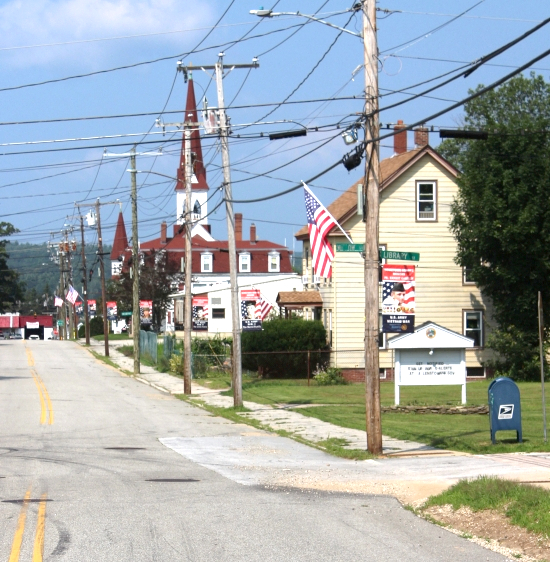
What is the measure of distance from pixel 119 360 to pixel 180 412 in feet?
91.4

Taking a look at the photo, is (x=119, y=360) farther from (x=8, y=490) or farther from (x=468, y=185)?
(x=8, y=490)

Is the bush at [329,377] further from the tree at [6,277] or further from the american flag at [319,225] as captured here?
the tree at [6,277]

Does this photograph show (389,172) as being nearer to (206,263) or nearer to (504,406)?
(504,406)

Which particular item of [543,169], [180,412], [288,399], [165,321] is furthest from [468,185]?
[165,321]

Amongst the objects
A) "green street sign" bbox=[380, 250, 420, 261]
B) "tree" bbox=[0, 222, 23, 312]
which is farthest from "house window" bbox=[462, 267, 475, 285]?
"tree" bbox=[0, 222, 23, 312]

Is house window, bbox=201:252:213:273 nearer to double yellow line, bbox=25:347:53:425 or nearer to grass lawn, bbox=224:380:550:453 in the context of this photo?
double yellow line, bbox=25:347:53:425

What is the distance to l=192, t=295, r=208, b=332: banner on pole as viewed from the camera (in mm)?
59781

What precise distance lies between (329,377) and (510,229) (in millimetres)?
9788

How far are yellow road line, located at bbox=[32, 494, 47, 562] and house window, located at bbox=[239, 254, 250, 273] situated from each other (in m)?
82.4

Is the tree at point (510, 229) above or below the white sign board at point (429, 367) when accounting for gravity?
above

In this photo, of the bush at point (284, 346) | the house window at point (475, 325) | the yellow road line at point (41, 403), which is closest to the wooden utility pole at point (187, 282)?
the bush at point (284, 346)

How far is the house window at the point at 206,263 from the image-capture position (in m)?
93.4

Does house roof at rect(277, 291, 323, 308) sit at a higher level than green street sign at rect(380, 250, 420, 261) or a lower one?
lower

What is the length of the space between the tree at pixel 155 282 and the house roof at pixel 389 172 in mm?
30889
